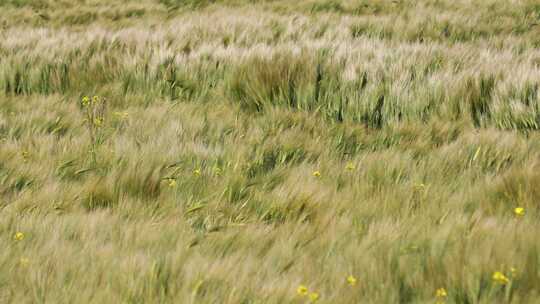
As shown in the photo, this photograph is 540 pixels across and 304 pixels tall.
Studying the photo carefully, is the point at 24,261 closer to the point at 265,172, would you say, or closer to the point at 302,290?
the point at 302,290

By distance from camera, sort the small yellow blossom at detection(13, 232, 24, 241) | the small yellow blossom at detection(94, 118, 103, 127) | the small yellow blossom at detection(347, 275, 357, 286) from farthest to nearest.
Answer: the small yellow blossom at detection(94, 118, 103, 127)
the small yellow blossom at detection(13, 232, 24, 241)
the small yellow blossom at detection(347, 275, 357, 286)

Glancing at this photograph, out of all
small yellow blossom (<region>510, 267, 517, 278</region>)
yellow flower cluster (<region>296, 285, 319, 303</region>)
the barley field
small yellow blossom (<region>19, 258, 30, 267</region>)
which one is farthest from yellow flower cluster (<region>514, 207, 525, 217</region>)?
small yellow blossom (<region>19, 258, 30, 267</region>)

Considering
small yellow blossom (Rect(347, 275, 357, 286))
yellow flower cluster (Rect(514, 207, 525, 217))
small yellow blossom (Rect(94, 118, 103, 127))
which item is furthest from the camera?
small yellow blossom (Rect(94, 118, 103, 127))

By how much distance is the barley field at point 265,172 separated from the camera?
5.41 feet

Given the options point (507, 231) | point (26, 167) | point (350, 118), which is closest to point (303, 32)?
point (350, 118)

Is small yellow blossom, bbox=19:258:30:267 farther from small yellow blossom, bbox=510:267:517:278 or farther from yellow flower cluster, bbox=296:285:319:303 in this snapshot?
small yellow blossom, bbox=510:267:517:278

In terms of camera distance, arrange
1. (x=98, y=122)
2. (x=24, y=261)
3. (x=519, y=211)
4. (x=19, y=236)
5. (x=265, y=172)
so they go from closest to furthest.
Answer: (x=24, y=261)
(x=19, y=236)
(x=519, y=211)
(x=265, y=172)
(x=98, y=122)

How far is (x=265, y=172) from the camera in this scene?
2658 millimetres

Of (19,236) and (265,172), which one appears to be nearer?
(19,236)

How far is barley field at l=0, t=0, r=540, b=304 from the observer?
1.65 metres

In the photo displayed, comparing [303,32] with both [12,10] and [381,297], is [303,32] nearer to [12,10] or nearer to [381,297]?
[381,297]

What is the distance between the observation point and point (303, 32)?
6488 millimetres

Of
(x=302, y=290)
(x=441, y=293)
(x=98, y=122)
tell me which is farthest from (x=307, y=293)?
(x=98, y=122)

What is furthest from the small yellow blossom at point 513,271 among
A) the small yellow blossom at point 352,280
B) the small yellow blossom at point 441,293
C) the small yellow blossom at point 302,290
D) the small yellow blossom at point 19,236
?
the small yellow blossom at point 19,236
